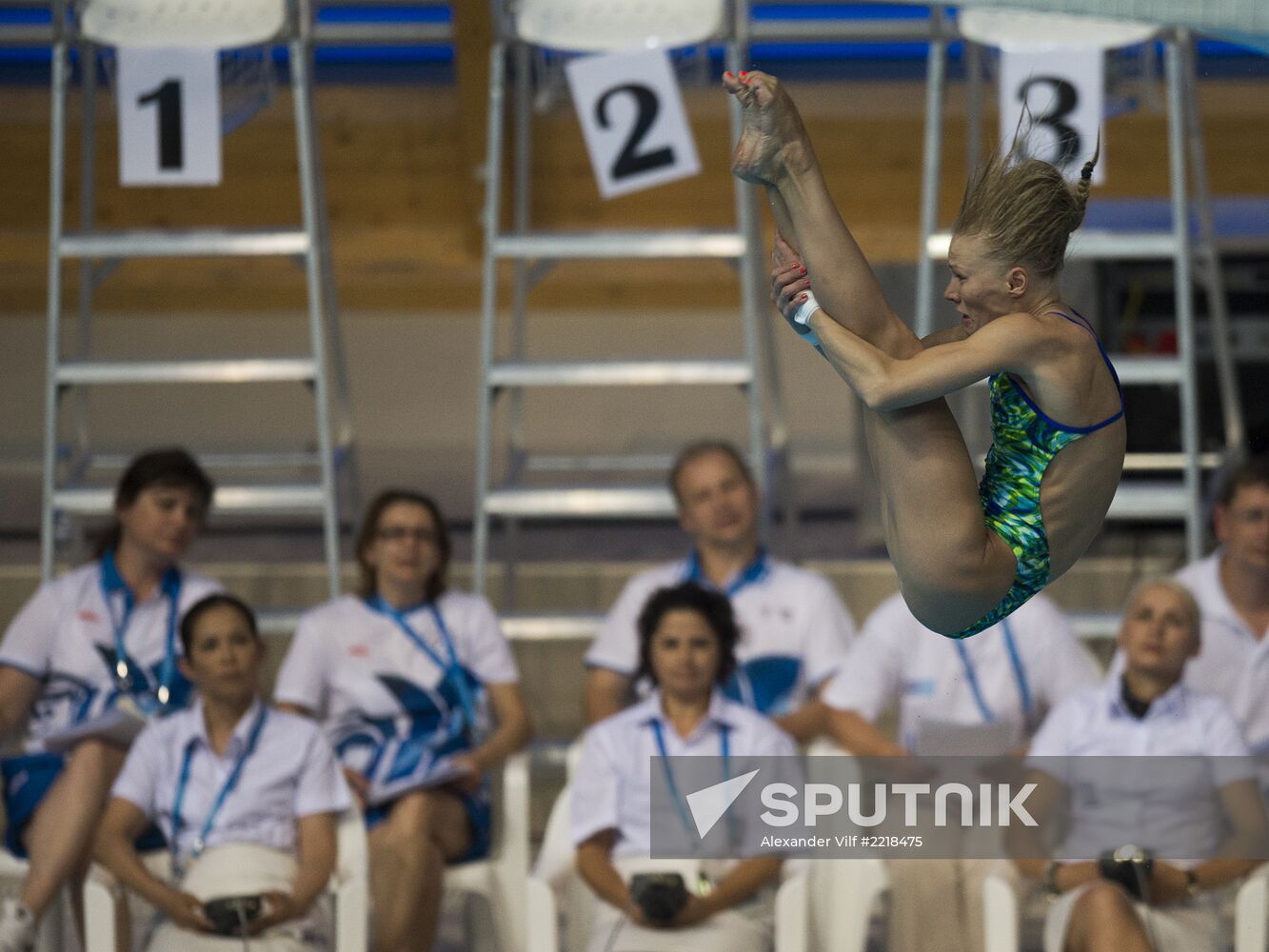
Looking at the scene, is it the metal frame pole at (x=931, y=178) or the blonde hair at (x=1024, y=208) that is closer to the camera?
the blonde hair at (x=1024, y=208)

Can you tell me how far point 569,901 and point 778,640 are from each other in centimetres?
66

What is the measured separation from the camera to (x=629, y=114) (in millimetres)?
3863

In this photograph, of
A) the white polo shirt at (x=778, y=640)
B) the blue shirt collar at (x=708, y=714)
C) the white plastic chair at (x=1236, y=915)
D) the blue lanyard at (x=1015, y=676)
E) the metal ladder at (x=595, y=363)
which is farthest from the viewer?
the metal ladder at (x=595, y=363)

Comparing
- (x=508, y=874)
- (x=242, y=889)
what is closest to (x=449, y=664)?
(x=508, y=874)

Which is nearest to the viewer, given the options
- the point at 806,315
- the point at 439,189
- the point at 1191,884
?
the point at 806,315

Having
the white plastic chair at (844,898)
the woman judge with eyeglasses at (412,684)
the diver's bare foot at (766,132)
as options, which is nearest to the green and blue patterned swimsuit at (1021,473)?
the diver's bare foot at (766,132)

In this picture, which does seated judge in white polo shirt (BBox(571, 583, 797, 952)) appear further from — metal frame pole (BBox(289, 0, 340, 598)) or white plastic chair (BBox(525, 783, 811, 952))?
metal frame pole (BBox(289, 0, 340, 598))

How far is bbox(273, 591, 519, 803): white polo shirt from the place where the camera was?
3.80 metres

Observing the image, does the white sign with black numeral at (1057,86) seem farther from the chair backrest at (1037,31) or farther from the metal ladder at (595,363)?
the metal ladder at (595,363)

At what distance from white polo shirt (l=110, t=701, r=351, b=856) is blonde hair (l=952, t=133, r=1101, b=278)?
6.16 ft

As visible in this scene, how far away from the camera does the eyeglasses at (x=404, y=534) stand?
3854 millimetres

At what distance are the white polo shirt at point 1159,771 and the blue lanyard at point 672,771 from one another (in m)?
0.57

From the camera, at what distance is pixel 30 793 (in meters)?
3.66

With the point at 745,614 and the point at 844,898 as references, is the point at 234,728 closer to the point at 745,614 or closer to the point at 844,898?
the point at 745,614
